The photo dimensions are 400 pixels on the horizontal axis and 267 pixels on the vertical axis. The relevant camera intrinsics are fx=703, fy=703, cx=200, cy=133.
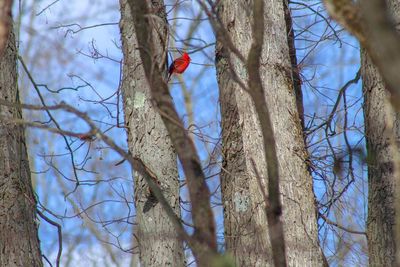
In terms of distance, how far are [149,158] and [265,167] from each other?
3.23 ft

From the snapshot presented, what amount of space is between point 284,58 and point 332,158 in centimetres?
90

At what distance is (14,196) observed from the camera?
16.0 ft

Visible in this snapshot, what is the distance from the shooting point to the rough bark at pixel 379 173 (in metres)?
4.57

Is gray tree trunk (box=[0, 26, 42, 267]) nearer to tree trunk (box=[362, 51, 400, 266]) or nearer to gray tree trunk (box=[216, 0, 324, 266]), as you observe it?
gray tree trunk (box=[216, 0, 324, 266])

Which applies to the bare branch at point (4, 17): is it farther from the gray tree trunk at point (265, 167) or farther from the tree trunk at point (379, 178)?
the tree trunk at point (379, 178)

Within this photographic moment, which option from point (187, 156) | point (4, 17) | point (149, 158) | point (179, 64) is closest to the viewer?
point (4, 17)

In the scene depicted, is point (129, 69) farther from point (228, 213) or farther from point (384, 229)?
point (384, 229)

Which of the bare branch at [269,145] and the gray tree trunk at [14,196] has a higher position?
the gray tree trunk at [14,196]

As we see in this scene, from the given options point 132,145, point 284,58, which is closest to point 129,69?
point 132,145

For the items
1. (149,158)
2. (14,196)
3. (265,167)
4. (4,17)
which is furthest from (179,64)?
(4,17)

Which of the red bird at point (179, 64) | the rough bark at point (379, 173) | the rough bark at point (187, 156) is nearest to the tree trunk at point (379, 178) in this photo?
the rough bark at point (379, 173)

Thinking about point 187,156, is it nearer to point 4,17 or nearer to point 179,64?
point 4,17

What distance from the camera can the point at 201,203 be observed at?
73.0 inches

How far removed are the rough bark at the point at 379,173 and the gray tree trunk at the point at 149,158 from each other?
143cm
